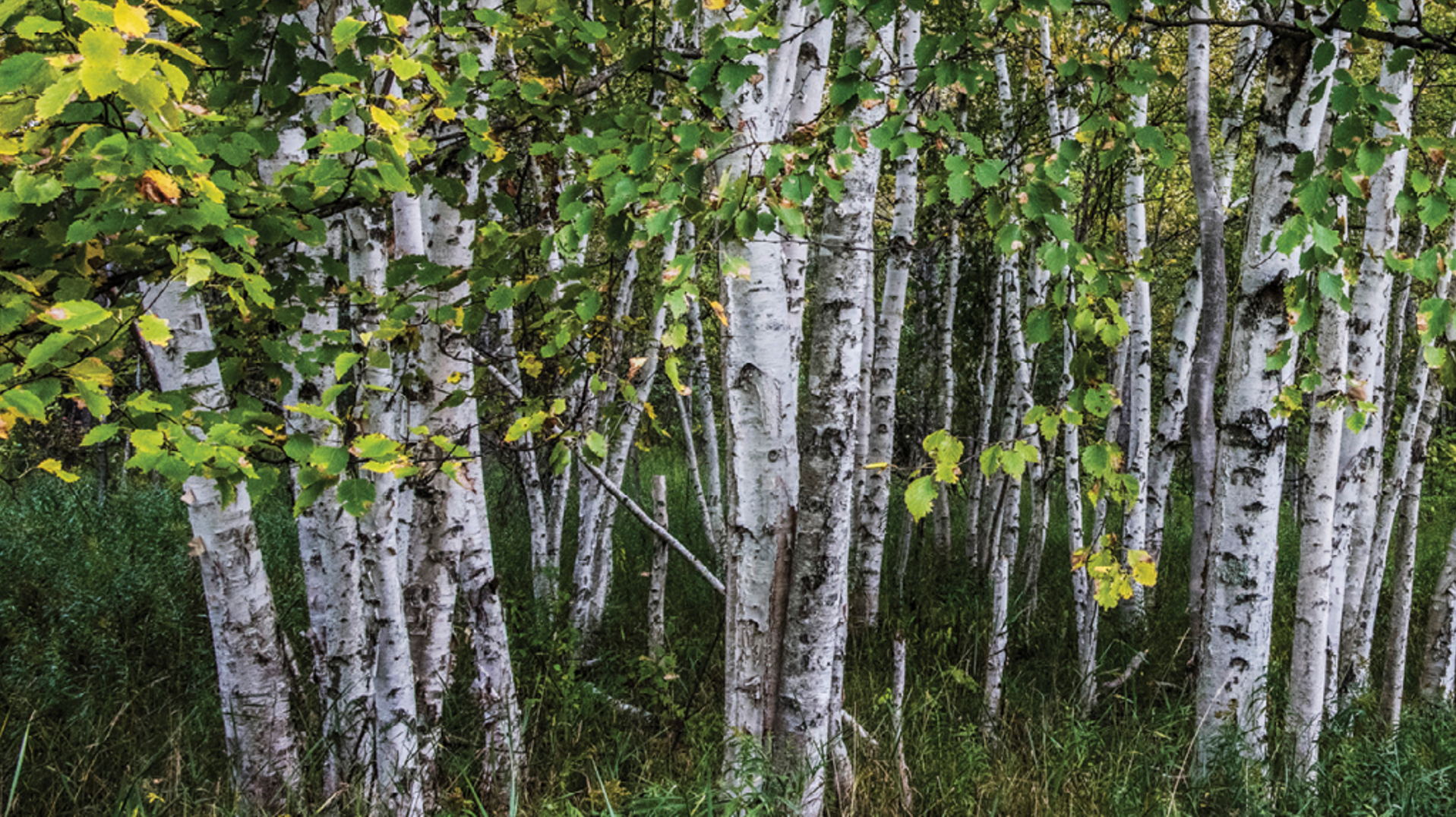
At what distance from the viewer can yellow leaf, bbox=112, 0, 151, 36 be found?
48.1 inches

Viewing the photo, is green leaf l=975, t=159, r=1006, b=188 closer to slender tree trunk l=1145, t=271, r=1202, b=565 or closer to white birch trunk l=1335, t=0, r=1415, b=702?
white birch trunk l=1335, t=0, r=1415, b=702

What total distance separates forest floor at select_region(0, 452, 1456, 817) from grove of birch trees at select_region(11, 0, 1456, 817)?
17 centimetres

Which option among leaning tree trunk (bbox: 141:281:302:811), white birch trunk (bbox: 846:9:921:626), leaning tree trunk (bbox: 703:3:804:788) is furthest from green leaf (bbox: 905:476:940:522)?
white birch trunk (bbox: 846:9:921:626)

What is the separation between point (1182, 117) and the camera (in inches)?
267

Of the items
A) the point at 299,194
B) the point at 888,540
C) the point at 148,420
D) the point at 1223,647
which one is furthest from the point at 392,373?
the point at 888,540

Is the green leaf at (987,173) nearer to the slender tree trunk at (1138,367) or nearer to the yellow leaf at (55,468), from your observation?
the yellow leaf at (55,468)

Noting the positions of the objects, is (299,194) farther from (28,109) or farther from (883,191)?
(883,191)

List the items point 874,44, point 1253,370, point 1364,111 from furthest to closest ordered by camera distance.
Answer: point 1253,370
point 874,44
point 1364,111

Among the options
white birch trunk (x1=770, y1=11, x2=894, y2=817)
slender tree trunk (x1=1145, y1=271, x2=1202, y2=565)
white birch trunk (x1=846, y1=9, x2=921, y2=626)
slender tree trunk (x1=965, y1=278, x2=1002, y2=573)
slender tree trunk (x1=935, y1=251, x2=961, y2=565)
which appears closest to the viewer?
white birch trunk (x1=770, y1=11, x2=894, y2=817)

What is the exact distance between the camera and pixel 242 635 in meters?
3.25

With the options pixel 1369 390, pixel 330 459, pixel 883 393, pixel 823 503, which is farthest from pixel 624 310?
pixel 1369 390

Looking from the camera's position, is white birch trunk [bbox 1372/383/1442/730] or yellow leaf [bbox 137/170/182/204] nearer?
yellow leaf [bbox 137/170/182/204]

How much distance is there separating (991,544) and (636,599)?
313 cm

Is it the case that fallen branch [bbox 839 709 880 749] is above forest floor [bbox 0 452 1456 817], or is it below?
above
